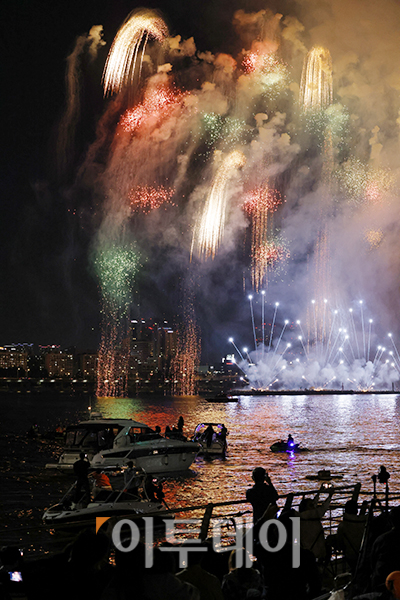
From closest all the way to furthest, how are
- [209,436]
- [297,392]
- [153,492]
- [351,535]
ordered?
1. [351,535]
2. [153,492]
3. [209,436]
4. [297,392]

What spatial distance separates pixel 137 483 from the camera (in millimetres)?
18500

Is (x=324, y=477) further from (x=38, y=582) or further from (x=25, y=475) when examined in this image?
(x=38, y=582)

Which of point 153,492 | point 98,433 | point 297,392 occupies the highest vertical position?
point 297,392

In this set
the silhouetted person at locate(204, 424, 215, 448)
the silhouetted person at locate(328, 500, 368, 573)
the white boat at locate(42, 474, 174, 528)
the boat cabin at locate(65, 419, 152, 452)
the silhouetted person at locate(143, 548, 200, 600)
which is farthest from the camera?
the silhouetted person at locate(204, 424, 215, 448)

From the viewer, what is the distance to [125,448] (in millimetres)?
26766

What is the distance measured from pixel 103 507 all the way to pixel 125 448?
1008cm

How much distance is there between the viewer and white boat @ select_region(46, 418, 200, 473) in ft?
86.9

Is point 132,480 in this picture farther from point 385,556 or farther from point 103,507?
point 385,556

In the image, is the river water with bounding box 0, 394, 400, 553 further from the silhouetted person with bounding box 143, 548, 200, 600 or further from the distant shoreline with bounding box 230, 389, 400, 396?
the distant shoreline with bounding box 230, 389, 400, 396

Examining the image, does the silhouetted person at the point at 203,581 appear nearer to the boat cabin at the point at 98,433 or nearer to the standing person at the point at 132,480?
the standing person at the point at 132,480

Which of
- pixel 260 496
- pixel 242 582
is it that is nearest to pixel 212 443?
pixel 260 496

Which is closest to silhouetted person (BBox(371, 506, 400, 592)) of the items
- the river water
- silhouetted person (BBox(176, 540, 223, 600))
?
silhouetted person (BBox(176, 540, 223, 600))

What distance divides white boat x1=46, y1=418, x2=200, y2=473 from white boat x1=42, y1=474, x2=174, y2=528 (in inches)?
294

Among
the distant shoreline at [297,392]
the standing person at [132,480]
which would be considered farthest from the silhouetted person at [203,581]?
the distant shoreline at [297,392]
